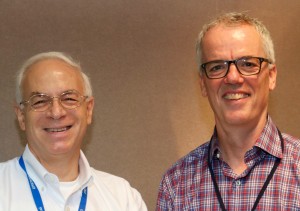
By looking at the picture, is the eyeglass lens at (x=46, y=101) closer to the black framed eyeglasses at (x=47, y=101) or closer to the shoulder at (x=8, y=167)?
the black framed eyeglasses at (x=47, y=101)

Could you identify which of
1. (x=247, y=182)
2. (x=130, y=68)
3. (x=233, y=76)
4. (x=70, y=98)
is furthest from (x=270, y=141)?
(x=130, y=68)

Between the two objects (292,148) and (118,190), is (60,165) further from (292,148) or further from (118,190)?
(292,148)

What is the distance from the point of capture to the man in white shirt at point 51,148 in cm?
216

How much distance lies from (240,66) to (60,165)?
40.6 inches

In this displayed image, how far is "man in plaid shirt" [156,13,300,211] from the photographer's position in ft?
6.68

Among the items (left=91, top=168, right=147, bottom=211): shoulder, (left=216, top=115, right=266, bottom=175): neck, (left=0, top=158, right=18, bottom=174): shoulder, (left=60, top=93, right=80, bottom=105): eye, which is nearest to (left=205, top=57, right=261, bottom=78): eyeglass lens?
(left=216, top=115, right=266, bottom=175): neck

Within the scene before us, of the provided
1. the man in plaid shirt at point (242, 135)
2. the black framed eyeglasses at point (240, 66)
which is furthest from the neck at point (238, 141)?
the black framed eyeglasses at point (240, 66)

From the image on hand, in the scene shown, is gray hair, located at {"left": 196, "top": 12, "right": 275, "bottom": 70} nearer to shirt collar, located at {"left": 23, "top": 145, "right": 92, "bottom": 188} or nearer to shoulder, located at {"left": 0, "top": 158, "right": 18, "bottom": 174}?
shirt collar, located at {"left": 23, "top": 145, "right": 92, "bottom": 188}

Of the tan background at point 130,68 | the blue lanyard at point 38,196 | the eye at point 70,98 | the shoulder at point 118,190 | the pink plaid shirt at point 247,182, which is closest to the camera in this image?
the pink plaid shirt at point 247,182

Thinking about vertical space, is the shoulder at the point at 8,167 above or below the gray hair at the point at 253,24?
below

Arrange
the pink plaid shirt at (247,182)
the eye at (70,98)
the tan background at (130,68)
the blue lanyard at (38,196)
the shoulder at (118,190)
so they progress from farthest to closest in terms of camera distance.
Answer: the tan background at (130,68)
the shoulder at (118,190)
the eye at (70,98)
the blue lanyard at (38,196)
the pink plaid shirt at (247,182)

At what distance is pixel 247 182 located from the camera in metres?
2.07

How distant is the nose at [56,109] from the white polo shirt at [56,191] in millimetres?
257

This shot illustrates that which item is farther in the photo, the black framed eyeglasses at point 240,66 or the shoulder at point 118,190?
the shoulder at point 118,190
